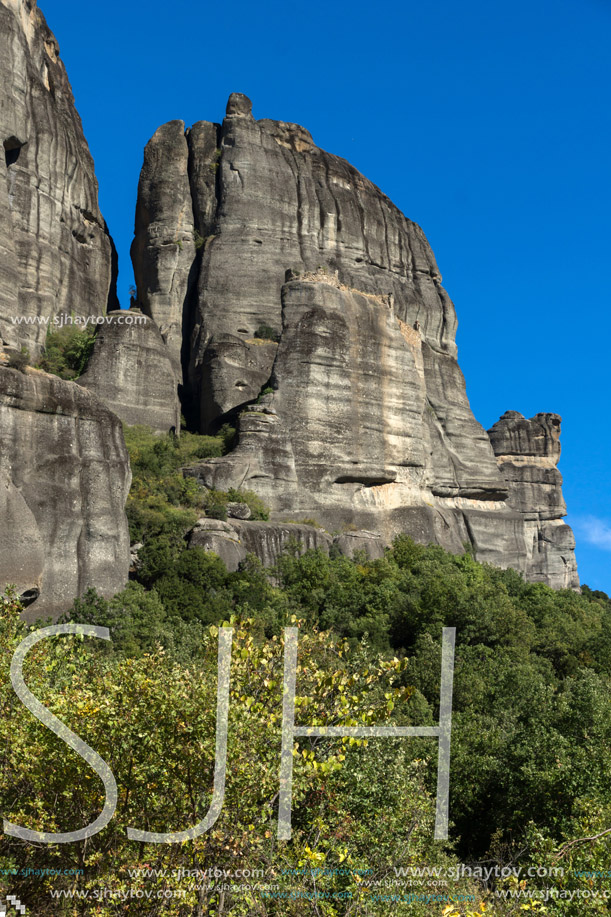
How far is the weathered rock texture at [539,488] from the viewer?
73.5m

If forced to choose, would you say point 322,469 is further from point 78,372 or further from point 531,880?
point 531,880

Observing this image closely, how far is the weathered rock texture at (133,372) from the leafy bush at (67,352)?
1.46 metres

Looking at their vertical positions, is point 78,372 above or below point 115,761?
above

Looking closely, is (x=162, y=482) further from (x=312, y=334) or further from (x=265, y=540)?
(x=312, y=334)

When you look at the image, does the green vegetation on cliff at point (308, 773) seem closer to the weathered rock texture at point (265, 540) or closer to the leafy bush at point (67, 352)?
the weathered rock texture at point (265, 540)

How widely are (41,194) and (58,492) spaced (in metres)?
26.0

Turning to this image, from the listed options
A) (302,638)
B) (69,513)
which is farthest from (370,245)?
Answer: (302,638)

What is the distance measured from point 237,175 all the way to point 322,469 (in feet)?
71.9

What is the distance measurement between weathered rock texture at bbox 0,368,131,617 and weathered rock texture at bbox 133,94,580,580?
13.0 metres

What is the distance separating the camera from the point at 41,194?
53.3 metres

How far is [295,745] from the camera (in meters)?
12.8

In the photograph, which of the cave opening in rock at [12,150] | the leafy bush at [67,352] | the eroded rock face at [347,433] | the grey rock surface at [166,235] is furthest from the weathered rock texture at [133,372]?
the cave opening in rock at [12,150]

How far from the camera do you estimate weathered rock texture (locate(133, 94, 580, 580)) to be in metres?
52.8

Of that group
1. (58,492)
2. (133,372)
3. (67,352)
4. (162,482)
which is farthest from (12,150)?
(58,492)
